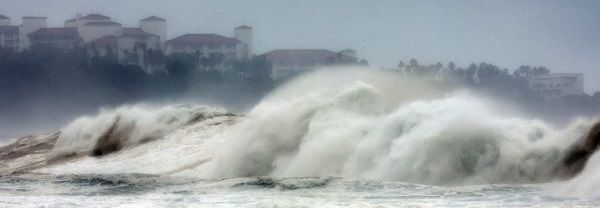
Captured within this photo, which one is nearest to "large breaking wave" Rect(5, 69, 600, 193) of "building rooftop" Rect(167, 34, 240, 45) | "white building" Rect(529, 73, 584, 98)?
"white building" Rect(529, 73, 584, 98)

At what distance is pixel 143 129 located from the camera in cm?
3375

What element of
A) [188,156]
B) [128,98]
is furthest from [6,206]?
[128,98]

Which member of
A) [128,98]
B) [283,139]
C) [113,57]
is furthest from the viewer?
[113,57]

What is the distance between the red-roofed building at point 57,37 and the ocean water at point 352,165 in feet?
270

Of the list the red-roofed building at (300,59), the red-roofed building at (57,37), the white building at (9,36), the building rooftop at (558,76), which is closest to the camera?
the building rooftop at (558,76)

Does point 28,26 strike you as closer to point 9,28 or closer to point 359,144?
point 9,28

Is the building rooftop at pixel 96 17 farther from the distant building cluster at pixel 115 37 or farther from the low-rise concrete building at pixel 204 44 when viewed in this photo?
the low-rise concrete building at pixel 204 44

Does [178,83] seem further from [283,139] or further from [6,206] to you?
[6,206]

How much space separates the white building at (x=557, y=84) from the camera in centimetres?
9269

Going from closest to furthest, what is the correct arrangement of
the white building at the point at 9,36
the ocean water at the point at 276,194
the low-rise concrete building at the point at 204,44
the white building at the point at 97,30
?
the ocean water at the point at 276,194
the white building at the point at 9,36
the low-rise concrete building at the point at 204,44
the white building at the point at 97,30

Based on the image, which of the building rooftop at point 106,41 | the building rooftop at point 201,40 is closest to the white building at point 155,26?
the building rooftop at point 201,40

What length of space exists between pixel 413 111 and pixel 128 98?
75024 mm

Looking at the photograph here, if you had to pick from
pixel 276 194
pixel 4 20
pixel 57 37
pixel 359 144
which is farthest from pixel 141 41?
pixel 276 194

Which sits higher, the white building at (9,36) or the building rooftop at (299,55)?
the white building at (9,36)
